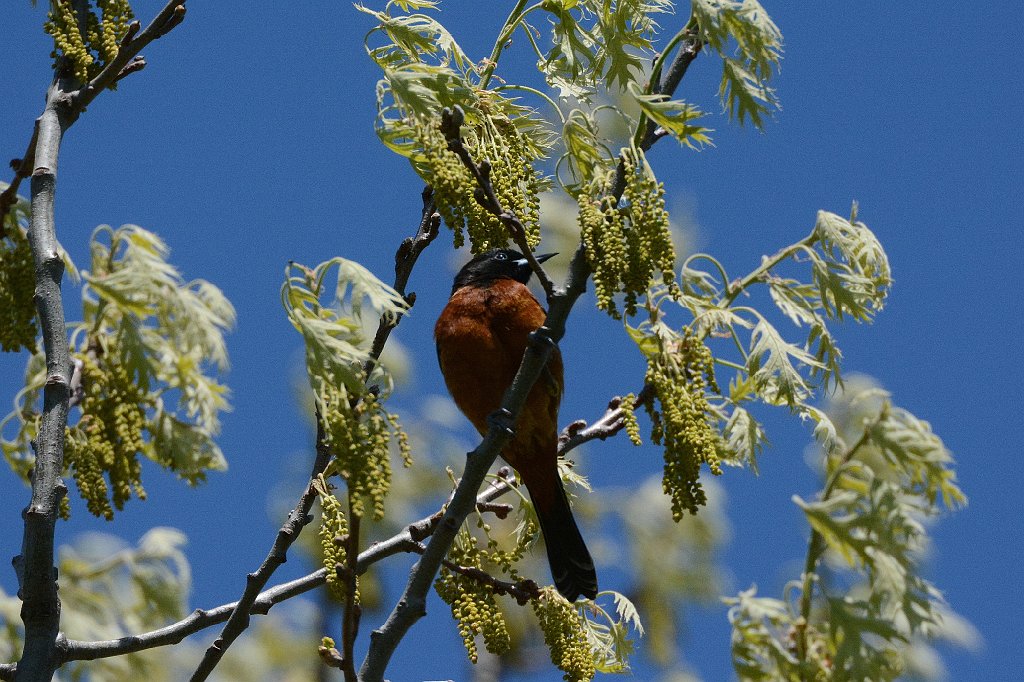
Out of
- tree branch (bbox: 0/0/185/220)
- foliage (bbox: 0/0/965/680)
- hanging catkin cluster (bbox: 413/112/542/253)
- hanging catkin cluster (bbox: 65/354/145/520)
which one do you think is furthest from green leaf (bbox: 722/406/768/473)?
tree branch (bbox: 0/0/185/220)

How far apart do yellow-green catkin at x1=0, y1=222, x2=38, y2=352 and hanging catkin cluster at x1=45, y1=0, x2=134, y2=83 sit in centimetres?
58

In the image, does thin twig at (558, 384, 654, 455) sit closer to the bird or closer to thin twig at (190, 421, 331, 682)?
the bird

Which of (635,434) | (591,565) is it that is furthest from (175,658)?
(635,434)

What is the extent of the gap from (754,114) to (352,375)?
112 centimetres

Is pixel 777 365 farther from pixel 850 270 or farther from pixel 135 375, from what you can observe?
pixel 135 375

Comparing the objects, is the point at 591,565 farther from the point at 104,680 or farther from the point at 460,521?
the point at 104,680

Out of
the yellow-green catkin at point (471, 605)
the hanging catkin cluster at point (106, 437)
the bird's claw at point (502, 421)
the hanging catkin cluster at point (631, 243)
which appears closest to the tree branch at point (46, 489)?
the hanging catkin cluster at point (106, 437)

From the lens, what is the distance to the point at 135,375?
10.7 ft

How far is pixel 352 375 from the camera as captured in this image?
2602 millimetres

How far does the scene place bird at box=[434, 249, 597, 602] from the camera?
428 centimetres

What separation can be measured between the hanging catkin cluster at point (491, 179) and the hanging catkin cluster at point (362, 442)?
17.7 inches

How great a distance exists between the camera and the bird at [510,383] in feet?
14.0

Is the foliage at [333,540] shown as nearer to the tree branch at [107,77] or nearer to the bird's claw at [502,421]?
the bird's claw at [502,421]

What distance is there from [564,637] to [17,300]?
1798mm
